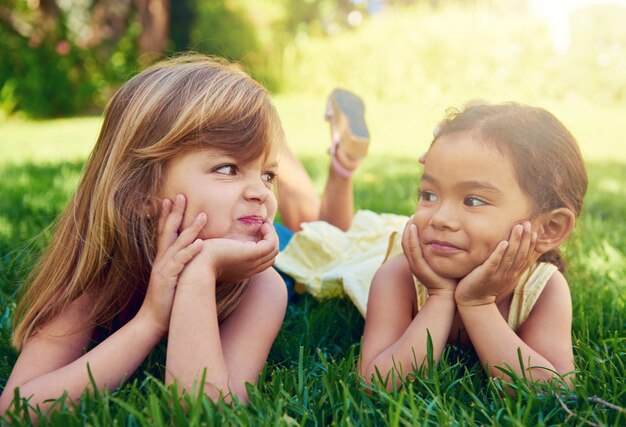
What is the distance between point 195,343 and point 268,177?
1.94 feet

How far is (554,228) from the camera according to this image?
1.91 meters

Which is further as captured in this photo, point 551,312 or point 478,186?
point 551,312

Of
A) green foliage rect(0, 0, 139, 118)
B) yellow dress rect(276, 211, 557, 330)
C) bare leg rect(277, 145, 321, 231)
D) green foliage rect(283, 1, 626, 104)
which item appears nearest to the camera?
yellow dress rect(276, 211, 557, 330)

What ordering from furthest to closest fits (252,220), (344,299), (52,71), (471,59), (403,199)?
(471,59), (52,71), (403,199), (344,299), (252,220)

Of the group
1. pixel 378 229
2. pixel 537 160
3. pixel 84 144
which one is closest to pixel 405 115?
pixel 84 144

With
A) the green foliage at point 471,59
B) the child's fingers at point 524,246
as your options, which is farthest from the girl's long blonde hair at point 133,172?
the green foliage at point 471,59

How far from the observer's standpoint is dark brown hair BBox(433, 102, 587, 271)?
1816 millimetres

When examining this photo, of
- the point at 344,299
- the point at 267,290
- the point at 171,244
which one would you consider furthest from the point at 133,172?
the point at 344,299

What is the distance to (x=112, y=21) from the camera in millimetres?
12570

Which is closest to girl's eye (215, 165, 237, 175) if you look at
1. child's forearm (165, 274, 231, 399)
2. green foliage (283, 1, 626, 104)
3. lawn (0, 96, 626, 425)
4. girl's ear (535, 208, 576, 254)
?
child's forearm (165, 274, 231, 399)

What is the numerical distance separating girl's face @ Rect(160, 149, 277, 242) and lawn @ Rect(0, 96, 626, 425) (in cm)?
41

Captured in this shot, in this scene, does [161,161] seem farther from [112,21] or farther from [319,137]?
[112,21]

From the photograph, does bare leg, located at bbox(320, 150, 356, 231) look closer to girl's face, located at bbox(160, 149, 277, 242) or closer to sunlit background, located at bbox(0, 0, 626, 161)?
girl's face, located at bbox(160, 149, 277, 242)

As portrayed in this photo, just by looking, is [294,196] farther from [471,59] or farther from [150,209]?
[471,59]
